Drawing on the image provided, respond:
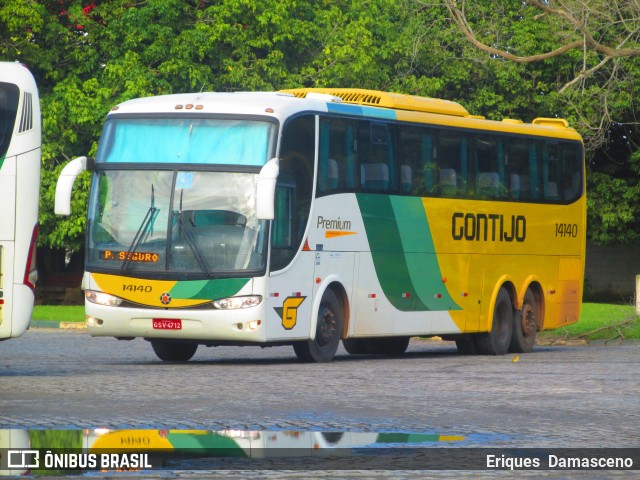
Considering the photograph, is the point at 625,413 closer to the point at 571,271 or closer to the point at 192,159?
the point at 192,159

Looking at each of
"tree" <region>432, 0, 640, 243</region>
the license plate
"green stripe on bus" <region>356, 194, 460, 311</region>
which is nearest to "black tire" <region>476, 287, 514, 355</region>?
"green stripe on bus" <region>356, 194, 460, 311</region>

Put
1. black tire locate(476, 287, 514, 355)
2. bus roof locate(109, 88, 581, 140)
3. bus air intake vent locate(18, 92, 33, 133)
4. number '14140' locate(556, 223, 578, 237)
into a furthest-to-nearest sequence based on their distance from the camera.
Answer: number '14140' locate(556, 223, 578, 237), black tire locate(476, 287, 514, 355), bus roof locate(109, 88, 581, 140), bus air intake vent locate(18, 92, 33, 133)

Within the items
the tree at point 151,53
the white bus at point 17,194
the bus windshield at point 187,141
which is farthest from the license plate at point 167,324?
the tree at point 151,53

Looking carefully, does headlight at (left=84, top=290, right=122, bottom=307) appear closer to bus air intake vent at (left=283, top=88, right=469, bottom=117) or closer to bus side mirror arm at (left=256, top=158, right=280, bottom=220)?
bus side mirror arm at (left=256, top=158, right=280, bottom=220)

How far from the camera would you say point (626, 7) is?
27438 mm

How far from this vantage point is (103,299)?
18719mm

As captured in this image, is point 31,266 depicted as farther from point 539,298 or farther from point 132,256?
point 539,298

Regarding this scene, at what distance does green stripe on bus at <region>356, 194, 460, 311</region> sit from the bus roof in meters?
1.34

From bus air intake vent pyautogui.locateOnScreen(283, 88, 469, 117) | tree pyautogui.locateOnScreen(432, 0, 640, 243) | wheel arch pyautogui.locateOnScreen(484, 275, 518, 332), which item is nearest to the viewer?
bus air intake vent pyautogui.locateOnScreen(283, 88, 469, 117)

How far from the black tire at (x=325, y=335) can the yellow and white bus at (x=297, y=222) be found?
3cm

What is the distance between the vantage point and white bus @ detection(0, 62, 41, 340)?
15500mm

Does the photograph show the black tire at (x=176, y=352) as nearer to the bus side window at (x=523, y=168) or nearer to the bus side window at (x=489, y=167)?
the bus side window at (x=489, y=167)

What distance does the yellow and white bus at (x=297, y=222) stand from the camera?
723 inches

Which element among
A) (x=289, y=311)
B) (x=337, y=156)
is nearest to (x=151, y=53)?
(x=337, y=156)
